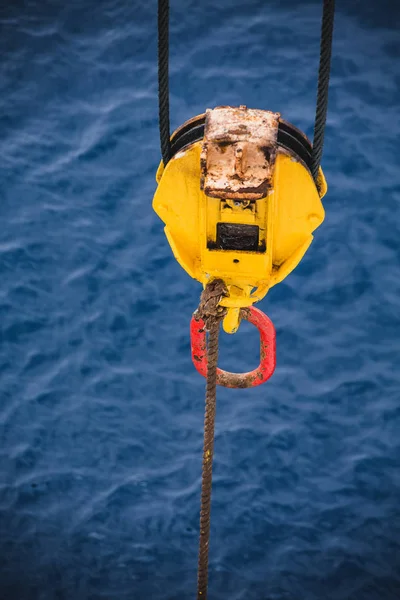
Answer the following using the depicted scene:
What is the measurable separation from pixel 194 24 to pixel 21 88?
1896 mm

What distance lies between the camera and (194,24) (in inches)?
338

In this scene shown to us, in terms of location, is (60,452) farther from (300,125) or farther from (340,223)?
(300,125)

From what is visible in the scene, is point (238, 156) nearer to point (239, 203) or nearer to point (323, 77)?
point (239, 203)

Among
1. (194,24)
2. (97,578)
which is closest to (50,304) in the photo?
(97,578)

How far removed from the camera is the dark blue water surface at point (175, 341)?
20.8 ft

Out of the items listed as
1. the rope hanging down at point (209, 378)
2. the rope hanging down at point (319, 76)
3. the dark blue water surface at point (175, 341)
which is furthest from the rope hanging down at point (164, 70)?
the dark blue water surface at point (175, 341)

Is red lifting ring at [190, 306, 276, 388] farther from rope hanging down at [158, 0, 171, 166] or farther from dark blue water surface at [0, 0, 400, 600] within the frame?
dark blue water surface at [0, 0, 400, 600]

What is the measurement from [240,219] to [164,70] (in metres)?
0.46

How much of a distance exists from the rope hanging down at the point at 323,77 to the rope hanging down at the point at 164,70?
424 millimetres

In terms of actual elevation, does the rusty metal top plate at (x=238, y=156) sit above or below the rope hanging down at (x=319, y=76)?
below

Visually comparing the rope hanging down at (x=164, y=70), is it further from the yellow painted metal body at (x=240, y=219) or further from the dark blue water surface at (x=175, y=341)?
the dark blue water surface at (x=175, y=341)

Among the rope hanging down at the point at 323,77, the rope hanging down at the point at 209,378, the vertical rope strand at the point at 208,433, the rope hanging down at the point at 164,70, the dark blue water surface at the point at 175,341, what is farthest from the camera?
the dark blue water surface at the point at 175,341

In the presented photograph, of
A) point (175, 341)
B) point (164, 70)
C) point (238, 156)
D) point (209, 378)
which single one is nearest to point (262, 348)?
Result: point (209, 378)

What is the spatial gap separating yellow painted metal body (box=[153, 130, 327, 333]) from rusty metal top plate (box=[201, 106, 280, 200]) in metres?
0.10
